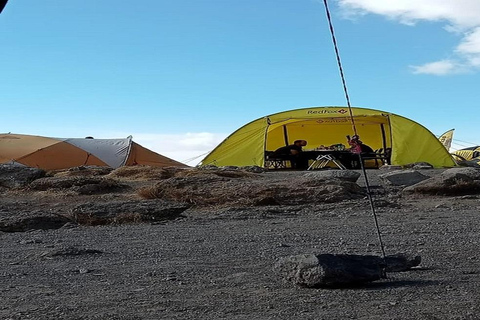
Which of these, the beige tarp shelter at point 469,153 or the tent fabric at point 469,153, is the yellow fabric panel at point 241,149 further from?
the tent fabric at point 469,153

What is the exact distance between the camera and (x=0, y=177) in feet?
43.0

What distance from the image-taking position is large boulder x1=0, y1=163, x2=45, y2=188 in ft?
42.3

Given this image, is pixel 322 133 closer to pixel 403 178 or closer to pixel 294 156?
pixel 294 156

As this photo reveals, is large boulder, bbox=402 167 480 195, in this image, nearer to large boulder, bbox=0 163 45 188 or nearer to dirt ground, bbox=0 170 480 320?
dirt ground, bbox=0 170 480 320

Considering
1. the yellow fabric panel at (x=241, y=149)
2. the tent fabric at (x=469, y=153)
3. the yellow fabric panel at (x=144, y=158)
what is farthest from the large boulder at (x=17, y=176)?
the tent fabric at (x=469, y=153)

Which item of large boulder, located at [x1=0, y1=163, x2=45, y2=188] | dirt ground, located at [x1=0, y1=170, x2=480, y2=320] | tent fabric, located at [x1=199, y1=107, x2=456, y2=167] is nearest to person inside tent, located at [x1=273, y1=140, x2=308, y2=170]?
tent fabric, located at [x1=199, y1=107, x2=456, y2=167]

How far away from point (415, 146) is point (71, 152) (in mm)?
9203

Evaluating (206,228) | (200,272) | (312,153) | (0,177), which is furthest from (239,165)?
(200,272)

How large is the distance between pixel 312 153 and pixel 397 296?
51.8 ft

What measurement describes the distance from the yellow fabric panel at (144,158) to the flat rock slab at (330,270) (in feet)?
56.4

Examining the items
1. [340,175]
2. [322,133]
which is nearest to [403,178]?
[340,175]

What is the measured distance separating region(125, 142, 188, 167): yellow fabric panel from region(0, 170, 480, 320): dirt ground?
12.0 metres

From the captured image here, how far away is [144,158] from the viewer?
72.5 ft

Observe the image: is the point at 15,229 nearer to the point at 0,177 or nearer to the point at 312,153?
the point at 0,177
